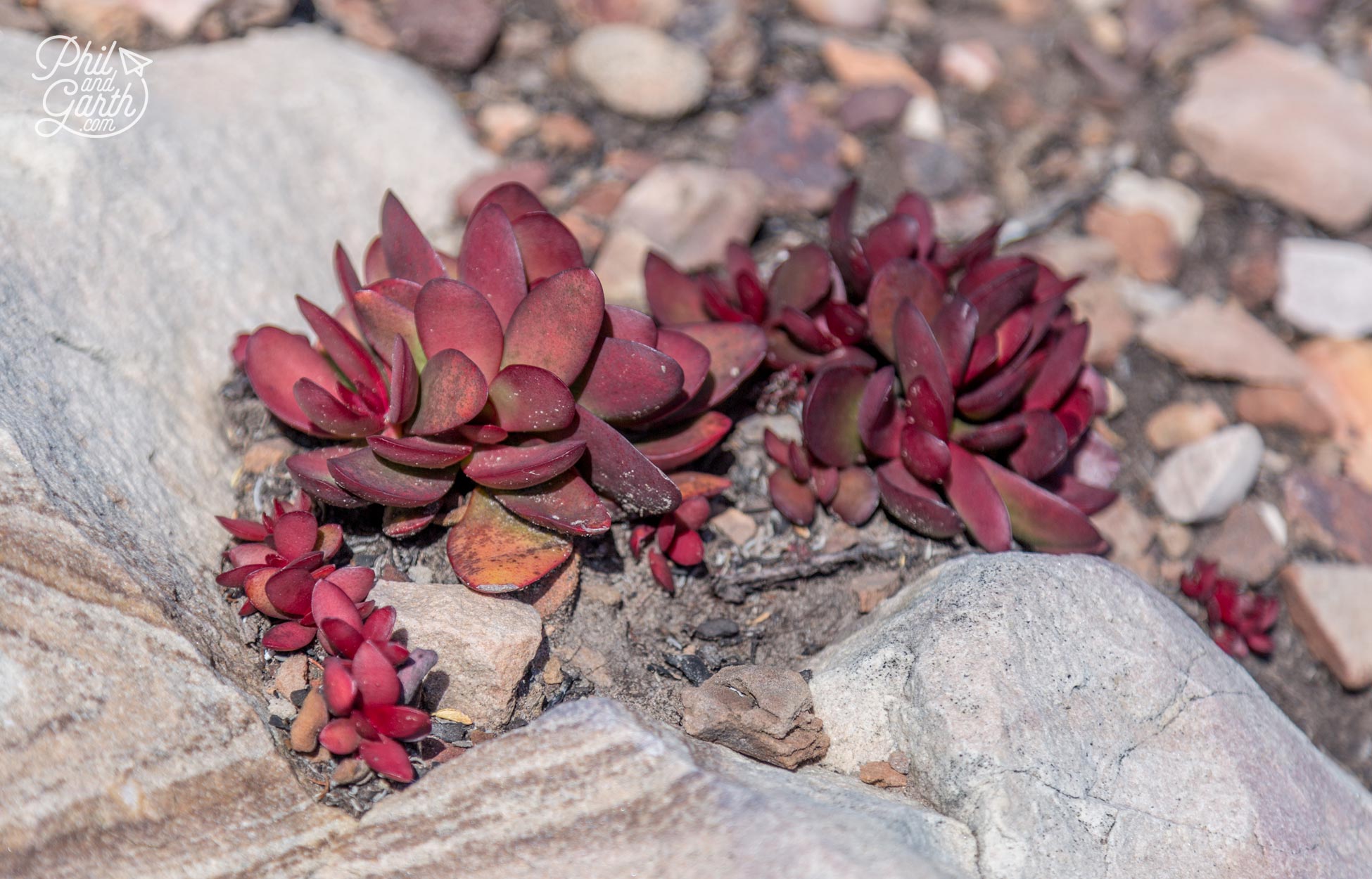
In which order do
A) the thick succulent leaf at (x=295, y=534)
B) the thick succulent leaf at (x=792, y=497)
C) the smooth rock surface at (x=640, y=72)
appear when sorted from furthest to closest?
1. the smooth rock surface at (x=640, y=72)
2. the thick succulent leaf at (x=792, y=497)
3. the thick succulent leaf at (x=295, y=534)

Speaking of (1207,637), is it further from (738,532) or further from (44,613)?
(44,613)

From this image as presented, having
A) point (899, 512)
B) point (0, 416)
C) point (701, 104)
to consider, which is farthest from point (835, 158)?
point (0, 416)

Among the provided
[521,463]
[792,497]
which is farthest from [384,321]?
[792,497]

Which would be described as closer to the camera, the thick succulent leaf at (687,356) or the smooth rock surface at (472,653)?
the smooth rock surface at (472,653)

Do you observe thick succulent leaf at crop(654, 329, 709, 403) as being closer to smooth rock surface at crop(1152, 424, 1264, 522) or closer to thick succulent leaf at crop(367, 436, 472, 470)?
thick succulent leaf at crop(367, 436, 472, 470)

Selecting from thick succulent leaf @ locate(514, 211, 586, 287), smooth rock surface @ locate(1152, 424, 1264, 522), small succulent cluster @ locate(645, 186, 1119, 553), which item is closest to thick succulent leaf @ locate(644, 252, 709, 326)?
small succulent cluster @ locate(645, 186, 1119, 553)

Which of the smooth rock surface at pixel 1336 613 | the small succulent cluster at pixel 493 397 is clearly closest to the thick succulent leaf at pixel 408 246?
the small succulent cluster at pixel 493 397

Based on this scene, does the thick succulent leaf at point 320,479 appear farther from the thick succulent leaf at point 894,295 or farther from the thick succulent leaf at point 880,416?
the thick succulent leaf at point 894,295
